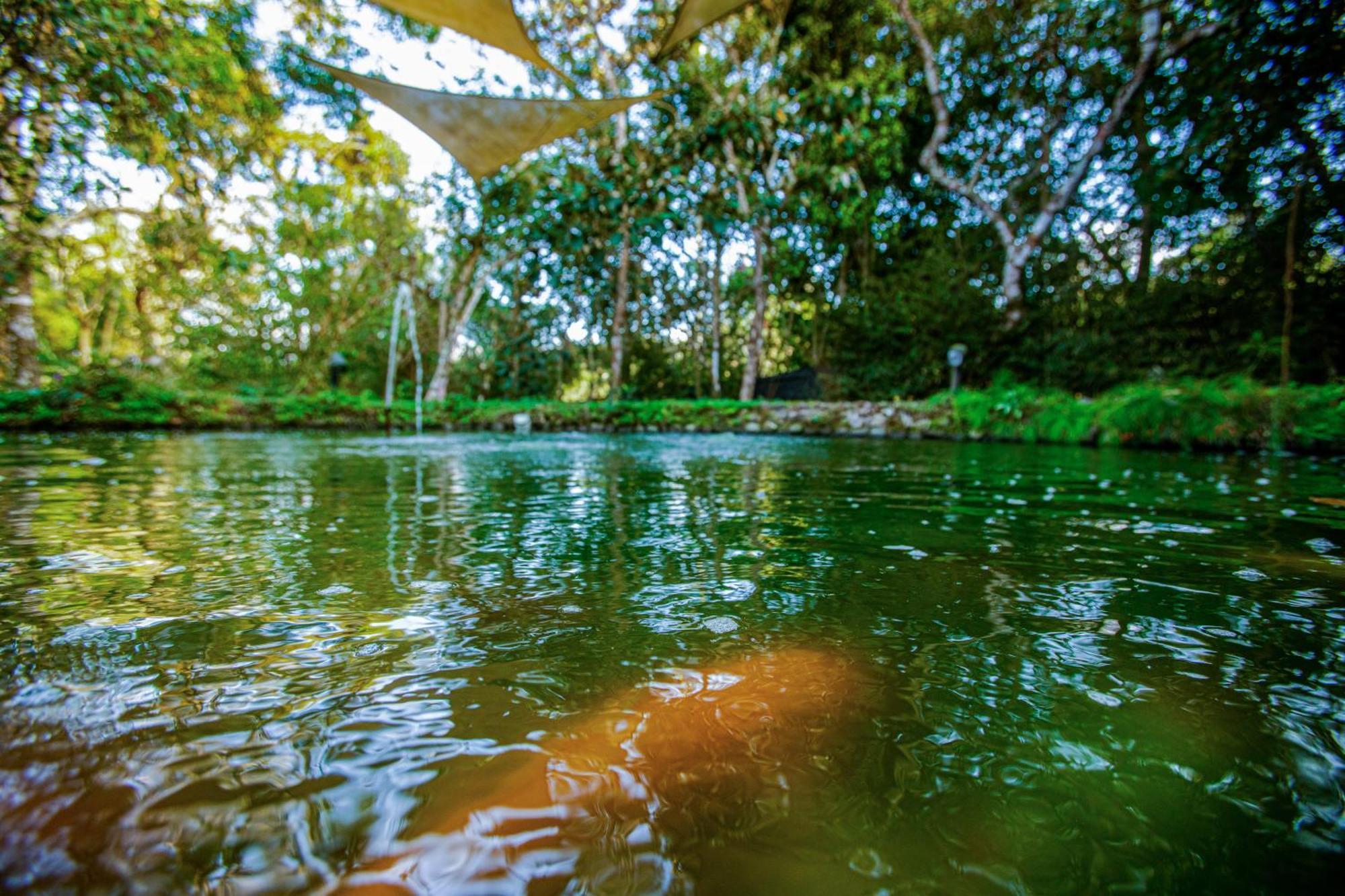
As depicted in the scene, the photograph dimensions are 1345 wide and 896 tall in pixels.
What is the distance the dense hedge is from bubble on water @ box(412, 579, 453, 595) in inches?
315

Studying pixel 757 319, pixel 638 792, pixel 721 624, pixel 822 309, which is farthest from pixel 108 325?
pixel 638 792

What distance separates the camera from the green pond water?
1.85 ft

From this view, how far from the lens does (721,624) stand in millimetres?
1156

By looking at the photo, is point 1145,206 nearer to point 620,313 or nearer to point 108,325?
point 620,313

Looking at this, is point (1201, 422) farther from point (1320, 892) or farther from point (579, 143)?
point (579, 143)

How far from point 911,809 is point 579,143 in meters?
13.3

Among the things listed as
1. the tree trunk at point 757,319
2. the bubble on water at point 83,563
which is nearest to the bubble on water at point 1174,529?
the bubble on water at point 83,563

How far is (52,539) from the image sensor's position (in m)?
1.74

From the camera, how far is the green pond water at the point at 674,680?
0.56 m

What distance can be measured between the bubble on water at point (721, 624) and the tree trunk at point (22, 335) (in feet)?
40.5

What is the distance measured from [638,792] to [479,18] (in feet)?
21.9

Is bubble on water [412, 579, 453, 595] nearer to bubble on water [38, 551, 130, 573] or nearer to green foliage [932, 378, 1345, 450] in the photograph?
bubble on water [38, 551, 130, 573]

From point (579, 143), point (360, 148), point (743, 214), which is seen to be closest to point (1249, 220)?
point (743, 214)

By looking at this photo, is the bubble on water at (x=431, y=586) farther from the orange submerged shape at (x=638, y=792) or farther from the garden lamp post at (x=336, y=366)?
the garden lamp post at (x=336, y=366)
